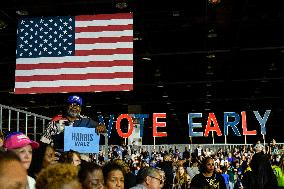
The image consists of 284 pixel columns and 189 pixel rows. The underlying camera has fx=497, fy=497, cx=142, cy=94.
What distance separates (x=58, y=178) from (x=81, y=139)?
165 inches

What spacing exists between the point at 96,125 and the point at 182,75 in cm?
1789

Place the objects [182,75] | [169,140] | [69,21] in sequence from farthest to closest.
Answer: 1. [169,140]
2. [182,75]
3. [69,21]

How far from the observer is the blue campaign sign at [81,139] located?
6480 millimetres

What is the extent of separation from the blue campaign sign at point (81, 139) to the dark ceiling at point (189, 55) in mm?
7564

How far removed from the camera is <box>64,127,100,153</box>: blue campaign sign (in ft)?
21.3

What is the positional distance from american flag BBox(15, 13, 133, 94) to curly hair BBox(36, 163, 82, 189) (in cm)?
766

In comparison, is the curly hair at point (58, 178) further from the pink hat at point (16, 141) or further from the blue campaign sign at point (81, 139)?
the blue campaign sign at point (81, 139)

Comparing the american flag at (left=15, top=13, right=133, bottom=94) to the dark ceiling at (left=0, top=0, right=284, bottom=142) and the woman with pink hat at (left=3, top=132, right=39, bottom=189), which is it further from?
the woman with pink hat at (left=3, top=132, right=39, bottom=189)

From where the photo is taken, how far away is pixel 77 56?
10695mm

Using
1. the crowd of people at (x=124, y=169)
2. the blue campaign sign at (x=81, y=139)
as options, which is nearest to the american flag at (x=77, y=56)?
the crowd of people at (x=124, y=169)

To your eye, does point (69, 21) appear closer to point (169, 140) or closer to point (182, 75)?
point (182, 75)

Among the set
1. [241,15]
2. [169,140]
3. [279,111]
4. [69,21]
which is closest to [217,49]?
[241,15]

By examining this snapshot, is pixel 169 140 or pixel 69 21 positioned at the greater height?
pixel 69 21

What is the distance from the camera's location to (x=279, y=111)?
38.4 meters
